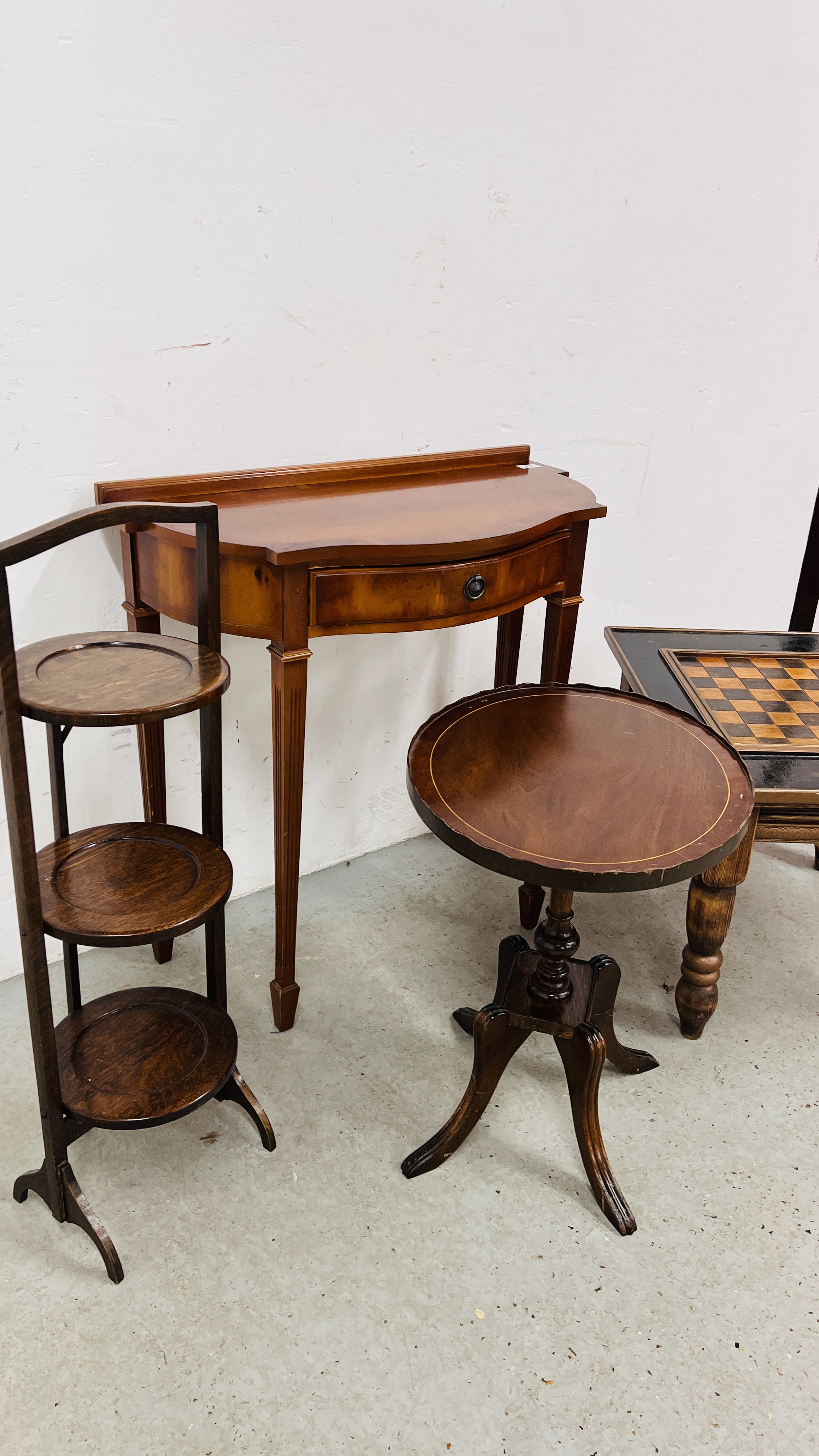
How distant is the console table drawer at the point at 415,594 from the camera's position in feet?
5.86

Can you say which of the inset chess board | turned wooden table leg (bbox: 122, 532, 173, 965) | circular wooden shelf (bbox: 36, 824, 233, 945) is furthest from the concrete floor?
the inset chess board

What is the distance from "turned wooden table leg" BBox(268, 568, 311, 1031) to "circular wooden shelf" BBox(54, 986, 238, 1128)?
0.24m

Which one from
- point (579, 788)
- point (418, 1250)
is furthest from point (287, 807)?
point (418, 1250)

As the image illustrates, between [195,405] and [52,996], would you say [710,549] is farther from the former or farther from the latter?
[52,996]

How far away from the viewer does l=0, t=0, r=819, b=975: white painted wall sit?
180cm

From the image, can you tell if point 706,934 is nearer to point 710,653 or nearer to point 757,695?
point 757,695

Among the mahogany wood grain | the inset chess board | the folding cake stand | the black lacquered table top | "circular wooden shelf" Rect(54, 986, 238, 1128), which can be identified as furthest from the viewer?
the inset chess board

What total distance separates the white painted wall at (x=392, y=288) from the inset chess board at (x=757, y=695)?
0.63m

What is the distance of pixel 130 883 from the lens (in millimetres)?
1571

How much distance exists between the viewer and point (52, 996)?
221 cm

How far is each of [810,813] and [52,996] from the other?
1.60 metres

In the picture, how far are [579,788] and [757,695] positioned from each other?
0.77 meters

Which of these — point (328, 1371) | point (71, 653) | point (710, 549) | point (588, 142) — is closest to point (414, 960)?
point (328, 1371)

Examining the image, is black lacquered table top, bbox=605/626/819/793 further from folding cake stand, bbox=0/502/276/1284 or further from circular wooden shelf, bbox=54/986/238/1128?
circular wooden shelf, bbox=54/986/238/1128
